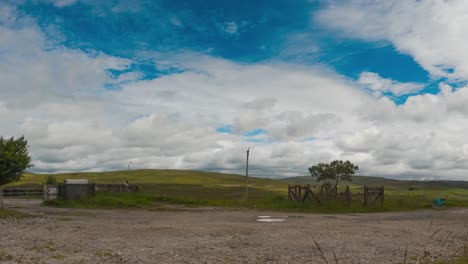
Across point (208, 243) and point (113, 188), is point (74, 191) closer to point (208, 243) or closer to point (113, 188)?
point (113, 188)

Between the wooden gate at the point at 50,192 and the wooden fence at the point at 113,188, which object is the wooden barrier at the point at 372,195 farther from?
the wooden gate at the point at 50,192

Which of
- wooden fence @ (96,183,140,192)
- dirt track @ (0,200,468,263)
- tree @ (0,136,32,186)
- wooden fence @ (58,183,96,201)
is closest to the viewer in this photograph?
dirt track @ (0,200,468,263)

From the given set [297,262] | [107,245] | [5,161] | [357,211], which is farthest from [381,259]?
[5,161]

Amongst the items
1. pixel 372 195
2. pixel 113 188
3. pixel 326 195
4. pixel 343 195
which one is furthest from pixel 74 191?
pixel 372 195

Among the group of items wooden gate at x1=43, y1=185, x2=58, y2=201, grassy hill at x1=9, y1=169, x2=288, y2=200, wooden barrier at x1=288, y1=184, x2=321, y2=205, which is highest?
wooden barrier at x1=288, y1=184, x2=321, y2=205

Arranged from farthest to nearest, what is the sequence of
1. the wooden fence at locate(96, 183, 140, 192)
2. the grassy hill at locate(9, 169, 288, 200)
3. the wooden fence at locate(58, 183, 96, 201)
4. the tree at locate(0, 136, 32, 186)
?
1. the grassy hill at locate(9, 169, 288, 200)
2. the wooden fence at locate(96, 183, 140, 192)
3. the wooden fence at locate(58, 183, 96, 201)
4. the tree at locate(0, 136, 32, 186)

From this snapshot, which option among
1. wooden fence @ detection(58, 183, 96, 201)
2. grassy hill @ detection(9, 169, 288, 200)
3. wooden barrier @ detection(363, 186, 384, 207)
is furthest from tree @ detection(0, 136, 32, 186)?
wooden barrier @ detection(363, 186, 384, 207)

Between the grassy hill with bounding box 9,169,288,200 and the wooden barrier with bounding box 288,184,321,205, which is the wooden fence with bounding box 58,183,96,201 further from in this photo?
the wooden barrier with bounding box 288,184,321,205

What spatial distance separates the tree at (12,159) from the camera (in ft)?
121

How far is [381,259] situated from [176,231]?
33.6 ft

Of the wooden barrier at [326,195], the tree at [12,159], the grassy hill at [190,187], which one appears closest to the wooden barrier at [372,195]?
the wooden barrier at [326,195]

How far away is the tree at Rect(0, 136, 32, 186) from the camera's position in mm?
36781

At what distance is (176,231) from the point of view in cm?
2012

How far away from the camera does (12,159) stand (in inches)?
1455
